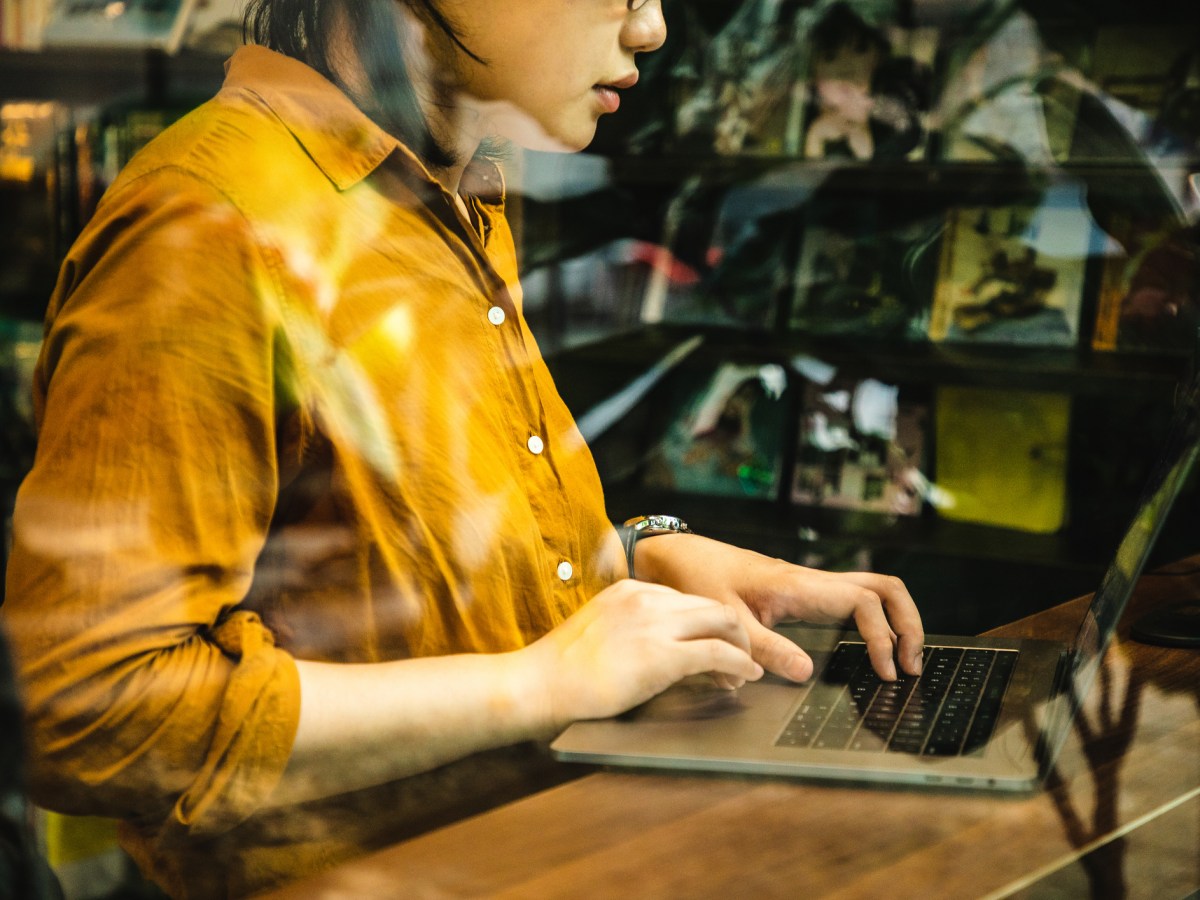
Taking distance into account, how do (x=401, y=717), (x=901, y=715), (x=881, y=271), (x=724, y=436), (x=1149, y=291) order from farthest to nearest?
(x=881, y=271), (x=1149, y=291), (x=724, y=436), (x=901, y=715), (x=401, y=717)

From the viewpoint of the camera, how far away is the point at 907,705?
2.97 ft

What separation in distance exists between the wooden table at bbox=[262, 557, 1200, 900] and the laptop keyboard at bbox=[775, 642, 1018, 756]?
5 cm

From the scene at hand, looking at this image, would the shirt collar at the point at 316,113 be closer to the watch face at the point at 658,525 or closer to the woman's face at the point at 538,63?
the woman's face at the point at 538,63

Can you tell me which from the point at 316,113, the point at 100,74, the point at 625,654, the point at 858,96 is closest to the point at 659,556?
the point at 625,654

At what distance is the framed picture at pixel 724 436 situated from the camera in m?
1.24

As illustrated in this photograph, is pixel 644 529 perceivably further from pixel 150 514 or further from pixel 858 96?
pixel 858 96

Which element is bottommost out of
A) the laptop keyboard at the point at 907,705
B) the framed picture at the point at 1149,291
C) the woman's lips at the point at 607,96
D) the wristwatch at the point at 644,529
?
the laptop keyboard at the point at 907,705

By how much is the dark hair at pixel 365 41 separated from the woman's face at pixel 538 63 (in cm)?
2

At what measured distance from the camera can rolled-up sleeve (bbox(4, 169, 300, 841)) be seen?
2.21 ft

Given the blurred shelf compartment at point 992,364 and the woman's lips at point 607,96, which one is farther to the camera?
the blurred shelf compartment at point 992,364

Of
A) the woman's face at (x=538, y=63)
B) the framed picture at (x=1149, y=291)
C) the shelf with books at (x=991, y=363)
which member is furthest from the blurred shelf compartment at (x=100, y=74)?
the framed picture at (x=1149, y=291)

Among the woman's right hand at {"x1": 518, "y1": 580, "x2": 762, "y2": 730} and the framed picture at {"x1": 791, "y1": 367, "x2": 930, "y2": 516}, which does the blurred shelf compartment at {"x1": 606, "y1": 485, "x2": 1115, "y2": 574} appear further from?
the woman's right hand at {"x1": 518, "y1": 580, "x2": 762, "y2": 730}

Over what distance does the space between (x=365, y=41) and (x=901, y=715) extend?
0.60 meters

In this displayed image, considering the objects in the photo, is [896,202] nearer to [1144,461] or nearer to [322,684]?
[1144,461]
